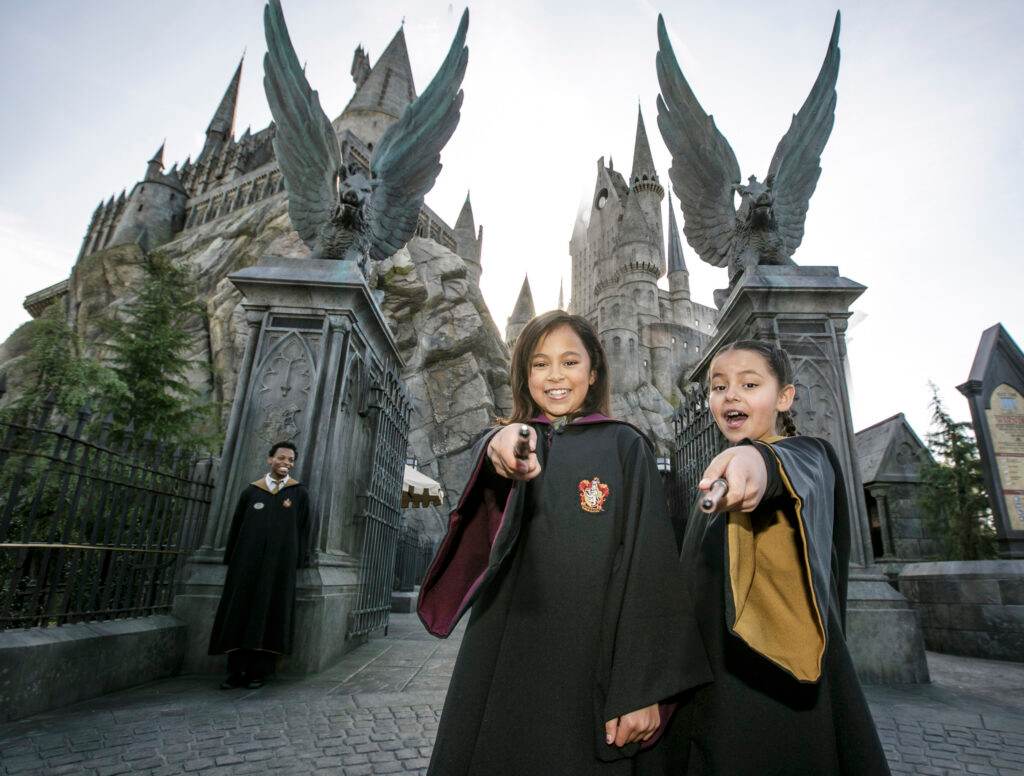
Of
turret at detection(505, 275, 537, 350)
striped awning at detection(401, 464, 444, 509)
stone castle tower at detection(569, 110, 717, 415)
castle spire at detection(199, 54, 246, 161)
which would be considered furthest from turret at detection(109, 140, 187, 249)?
striped awning at detection(401, 464, 444, 509)

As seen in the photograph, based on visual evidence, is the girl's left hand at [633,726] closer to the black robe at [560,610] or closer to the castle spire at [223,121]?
the black robe at [560,610]

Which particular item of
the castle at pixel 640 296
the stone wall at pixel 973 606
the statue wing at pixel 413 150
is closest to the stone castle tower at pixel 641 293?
the castle at pixel 640 296

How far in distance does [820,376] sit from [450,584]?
4711 millimetres

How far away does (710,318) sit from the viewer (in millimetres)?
67875

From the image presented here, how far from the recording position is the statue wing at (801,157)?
18.3 feet

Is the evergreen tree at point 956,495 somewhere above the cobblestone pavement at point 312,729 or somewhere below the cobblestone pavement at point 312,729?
above

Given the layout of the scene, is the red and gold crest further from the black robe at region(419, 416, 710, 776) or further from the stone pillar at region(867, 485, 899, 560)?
the stone pillar at region(867, 485, 899, 560)

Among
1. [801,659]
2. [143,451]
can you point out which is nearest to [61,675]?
[143,451]

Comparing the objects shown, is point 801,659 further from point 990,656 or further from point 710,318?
point 710,318

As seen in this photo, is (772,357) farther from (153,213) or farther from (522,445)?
(153,213)

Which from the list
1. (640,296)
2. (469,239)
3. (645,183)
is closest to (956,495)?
(469,239)

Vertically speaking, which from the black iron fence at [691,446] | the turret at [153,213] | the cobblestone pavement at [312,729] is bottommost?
the cobblestone pavement at [312,729]

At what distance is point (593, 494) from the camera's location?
5.35 feet

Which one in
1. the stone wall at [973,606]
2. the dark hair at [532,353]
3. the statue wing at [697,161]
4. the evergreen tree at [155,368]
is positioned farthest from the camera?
the evergreen tree at [155,368]
